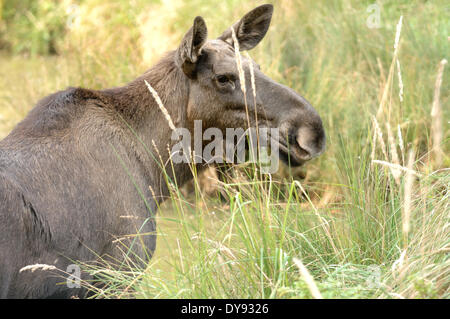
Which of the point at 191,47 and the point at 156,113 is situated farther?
the point at 156,113

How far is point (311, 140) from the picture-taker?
412 cm

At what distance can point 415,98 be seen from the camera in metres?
6.23

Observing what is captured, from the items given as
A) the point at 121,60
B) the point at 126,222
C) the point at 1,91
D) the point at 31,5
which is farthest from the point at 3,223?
the point at 31,5

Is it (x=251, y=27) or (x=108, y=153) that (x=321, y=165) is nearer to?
(x=251, y=27)

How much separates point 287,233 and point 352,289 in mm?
792

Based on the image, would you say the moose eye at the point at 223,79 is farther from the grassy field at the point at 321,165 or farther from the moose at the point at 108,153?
the grassy field at the point at 321,165

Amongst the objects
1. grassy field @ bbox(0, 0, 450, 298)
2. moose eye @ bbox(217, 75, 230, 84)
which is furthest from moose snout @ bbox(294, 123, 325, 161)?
moose eye @ bbox(217, 75, 230, 84)

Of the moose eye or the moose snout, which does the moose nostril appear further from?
the moose eye

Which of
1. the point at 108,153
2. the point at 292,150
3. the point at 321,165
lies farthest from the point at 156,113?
the point at 321,165

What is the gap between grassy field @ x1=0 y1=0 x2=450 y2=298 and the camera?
3227 millimetres

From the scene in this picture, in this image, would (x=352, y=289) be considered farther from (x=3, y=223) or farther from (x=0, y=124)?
(x=0, y=124)

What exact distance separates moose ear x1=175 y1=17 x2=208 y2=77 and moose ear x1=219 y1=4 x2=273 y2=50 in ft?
1.77

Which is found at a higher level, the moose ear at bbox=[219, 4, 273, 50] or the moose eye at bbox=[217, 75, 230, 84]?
the moose ear at bbox=[219, 4, 273, 50]

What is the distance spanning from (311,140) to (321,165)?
8.39 ft
